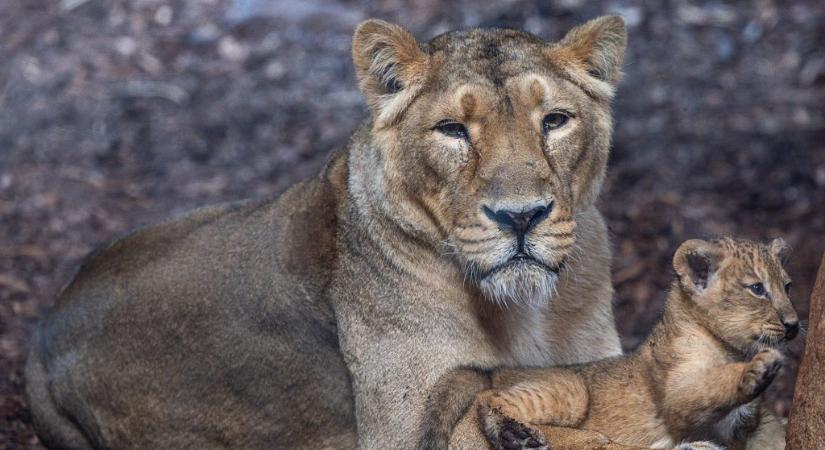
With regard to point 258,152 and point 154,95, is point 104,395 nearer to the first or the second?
point 258,152

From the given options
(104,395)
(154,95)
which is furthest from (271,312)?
(154,95)

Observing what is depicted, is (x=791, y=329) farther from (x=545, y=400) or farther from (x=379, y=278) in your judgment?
(x=379, y=278)

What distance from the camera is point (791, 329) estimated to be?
5098mm

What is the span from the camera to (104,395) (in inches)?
263

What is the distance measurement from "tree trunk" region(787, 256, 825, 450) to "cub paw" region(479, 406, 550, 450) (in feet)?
3.09

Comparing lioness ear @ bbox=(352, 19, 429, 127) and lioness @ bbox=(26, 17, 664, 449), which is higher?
lioness ear @ bbox=(352, 19, 429, 127)

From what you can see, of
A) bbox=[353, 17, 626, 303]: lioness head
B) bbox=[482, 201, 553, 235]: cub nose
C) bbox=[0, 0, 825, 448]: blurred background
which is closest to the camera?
bbox=[482, 201, 553, 235]: cub nose

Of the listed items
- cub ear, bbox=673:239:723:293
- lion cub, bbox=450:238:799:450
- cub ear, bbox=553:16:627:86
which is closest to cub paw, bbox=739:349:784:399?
lion cub, bbox=450:238:799:450

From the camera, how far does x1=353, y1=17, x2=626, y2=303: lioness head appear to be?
5.29 metres

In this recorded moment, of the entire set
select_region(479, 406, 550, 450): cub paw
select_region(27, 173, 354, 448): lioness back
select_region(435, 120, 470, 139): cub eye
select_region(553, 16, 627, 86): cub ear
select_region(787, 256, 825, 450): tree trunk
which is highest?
select_region(553, 16, 627, 86): cub ear

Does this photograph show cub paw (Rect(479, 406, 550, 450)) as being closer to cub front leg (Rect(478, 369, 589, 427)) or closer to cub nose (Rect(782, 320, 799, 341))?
cub front leg (Rect(478, 369, 589, 427))

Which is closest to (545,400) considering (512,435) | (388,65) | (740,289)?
(512,435)

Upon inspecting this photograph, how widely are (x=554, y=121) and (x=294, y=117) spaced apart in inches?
236

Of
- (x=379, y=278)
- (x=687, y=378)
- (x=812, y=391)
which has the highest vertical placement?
(x=812, y=391)
